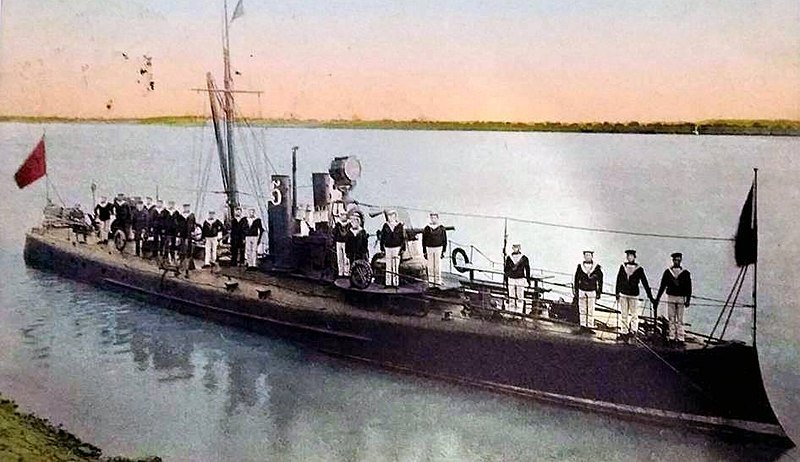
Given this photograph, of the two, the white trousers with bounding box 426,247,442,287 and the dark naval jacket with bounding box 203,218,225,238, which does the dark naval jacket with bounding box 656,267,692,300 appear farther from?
the dark naval jacket with bounding box 203,218,225,238

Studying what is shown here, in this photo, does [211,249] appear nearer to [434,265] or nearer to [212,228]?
[212,228]

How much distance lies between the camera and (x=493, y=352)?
1943mm

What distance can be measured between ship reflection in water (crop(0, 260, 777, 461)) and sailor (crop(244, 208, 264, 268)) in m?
0.19

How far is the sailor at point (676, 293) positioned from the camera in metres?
1.77

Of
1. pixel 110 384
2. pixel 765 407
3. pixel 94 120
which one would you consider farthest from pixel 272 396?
pixel 765 407

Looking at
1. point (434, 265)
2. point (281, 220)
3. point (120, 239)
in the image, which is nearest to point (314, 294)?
point (281, 220)

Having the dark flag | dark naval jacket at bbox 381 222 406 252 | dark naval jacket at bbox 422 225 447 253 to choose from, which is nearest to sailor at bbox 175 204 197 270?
dark naval jacket at bbox 381 222 406 252

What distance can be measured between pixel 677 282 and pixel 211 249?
1219mm

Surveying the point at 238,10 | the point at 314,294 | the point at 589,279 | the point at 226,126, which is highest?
the point at 238,10

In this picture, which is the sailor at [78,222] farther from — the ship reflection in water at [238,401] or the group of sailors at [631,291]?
the group of sailors at [631,291]

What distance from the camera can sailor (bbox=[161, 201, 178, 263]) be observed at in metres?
2.41

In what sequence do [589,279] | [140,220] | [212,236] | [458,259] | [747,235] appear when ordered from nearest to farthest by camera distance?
[747,235], [589,279], [458,259], [212,236], [140,220]

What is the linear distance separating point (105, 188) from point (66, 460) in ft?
2.47

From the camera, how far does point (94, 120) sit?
2.51m
